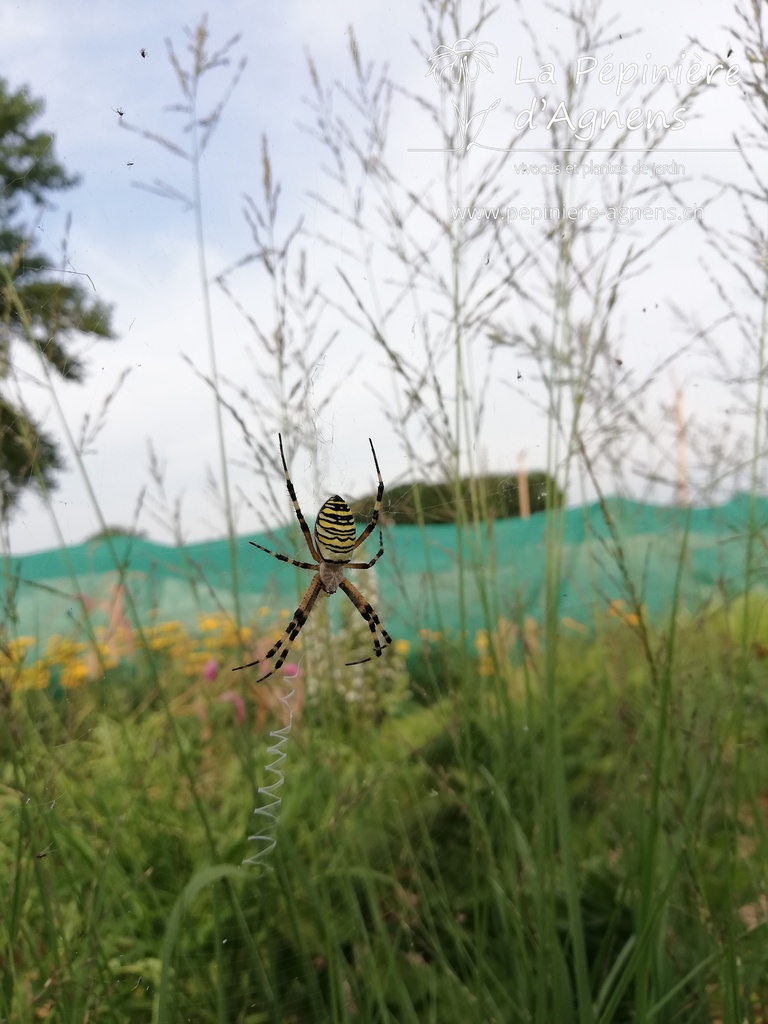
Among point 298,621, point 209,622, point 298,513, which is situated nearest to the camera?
point 298,513

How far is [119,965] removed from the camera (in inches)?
68.1

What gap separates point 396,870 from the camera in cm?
198

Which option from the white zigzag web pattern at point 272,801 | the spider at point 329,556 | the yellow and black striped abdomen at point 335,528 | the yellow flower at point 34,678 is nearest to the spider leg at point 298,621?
the spider at point 329,556

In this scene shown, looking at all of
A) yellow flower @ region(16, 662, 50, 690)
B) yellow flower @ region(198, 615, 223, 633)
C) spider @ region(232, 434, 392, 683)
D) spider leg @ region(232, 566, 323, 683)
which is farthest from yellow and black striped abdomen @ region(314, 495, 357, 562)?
yellow flower @ region(198, 615, 223, 633)

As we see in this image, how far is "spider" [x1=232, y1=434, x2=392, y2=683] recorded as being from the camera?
1670 mm

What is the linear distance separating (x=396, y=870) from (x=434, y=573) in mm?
786

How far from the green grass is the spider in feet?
0.74

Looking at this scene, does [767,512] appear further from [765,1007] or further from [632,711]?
[765,1007]

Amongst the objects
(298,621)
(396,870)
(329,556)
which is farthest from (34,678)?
(396,870)

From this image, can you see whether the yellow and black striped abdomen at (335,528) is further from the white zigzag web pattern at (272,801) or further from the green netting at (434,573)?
the white zigzag web pattern at (272,801)

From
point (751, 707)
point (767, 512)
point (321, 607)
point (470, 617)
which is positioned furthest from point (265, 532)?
point (751, 707)

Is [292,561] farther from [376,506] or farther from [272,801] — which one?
[272,801]

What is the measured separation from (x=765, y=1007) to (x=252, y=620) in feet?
5.54

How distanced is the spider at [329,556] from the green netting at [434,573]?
5 cm
